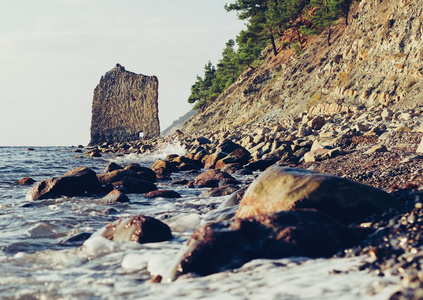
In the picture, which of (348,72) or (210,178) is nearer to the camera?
(210,178)

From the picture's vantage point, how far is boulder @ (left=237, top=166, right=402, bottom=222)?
4355 mm

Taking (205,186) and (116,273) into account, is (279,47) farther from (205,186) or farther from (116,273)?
(116,273)

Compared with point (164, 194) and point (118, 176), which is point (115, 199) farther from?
point (118, 176)

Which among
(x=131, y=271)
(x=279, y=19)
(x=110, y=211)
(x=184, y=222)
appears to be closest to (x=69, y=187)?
(x=110, y=211)

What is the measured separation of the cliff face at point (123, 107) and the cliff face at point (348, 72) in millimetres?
19790

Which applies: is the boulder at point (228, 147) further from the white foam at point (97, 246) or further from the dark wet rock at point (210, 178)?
the white foam at point (97, 246)

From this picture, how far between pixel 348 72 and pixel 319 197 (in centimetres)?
2440

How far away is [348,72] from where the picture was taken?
26750 mm

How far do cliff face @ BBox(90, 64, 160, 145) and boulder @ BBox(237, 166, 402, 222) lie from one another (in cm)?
5525

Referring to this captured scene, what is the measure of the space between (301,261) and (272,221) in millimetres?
529

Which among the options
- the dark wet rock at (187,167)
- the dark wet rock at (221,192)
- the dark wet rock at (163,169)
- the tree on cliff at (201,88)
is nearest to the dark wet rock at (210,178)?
the dark wet rock at (221,192)

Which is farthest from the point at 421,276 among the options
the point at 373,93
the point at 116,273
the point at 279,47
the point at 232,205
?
the point at 279,47

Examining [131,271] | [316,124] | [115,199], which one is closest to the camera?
[131,271]

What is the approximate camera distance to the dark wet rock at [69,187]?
29.4ft
